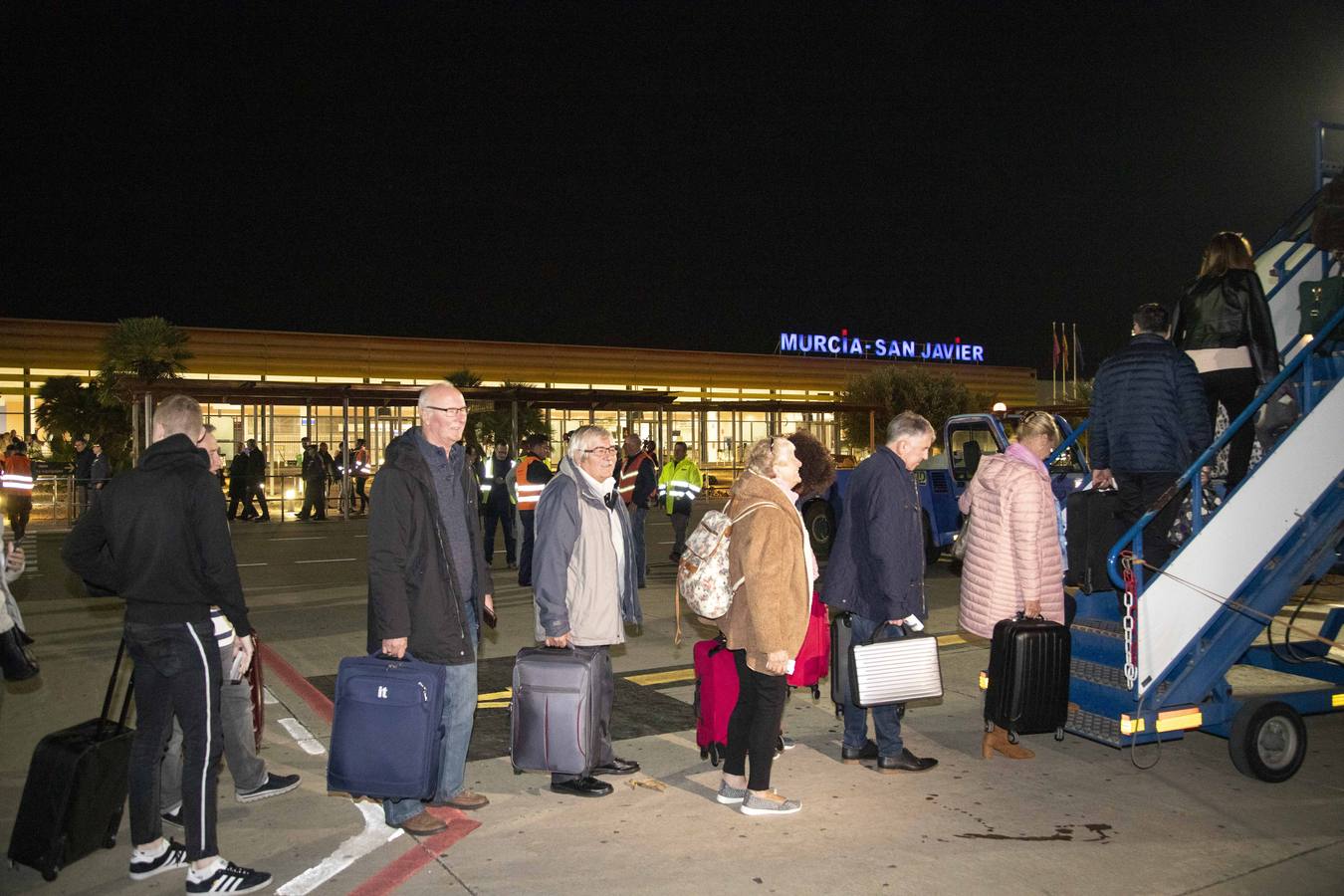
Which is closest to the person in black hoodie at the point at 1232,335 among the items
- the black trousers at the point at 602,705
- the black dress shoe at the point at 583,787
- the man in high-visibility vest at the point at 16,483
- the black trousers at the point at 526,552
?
the black trousers at the point at 602,705

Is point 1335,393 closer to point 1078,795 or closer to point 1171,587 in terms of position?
point 1171,587

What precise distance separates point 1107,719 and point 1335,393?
6.61ft

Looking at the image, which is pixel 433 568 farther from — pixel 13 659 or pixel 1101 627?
pixel 1101 627

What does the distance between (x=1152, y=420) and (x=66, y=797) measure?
5617 mm

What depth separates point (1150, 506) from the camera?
596 centimetres

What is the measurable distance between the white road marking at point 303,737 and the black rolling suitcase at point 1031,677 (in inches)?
149

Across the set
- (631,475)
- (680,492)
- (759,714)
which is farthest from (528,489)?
(759,714)

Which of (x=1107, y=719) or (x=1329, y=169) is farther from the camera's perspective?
(x=1329, y=169)

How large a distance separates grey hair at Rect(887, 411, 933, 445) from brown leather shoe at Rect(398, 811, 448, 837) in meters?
2.99

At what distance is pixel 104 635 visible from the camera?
9406 millimetres

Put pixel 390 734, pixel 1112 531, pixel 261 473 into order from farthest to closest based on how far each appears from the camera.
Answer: pixel 261 473, pixel 1112 531, pixel 390 734

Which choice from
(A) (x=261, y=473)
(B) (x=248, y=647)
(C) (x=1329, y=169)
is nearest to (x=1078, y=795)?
(B) (x=248, y=647)

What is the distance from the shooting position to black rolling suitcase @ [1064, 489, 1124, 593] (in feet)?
20.1

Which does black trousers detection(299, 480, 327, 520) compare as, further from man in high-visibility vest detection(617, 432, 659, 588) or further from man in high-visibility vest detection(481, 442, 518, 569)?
man in high-visibility vest detection(617, 432, 659, 588)
